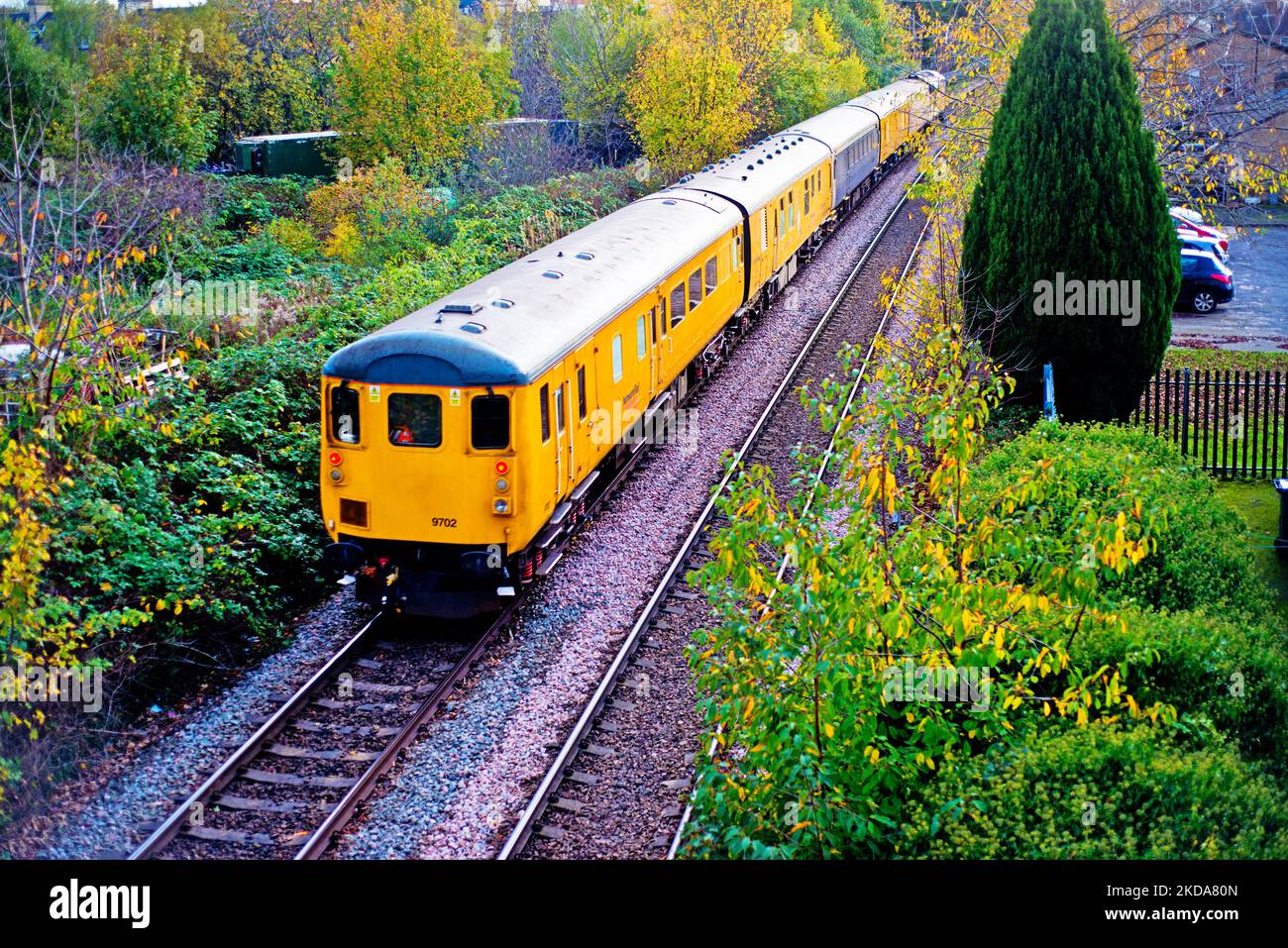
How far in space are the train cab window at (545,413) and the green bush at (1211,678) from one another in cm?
577

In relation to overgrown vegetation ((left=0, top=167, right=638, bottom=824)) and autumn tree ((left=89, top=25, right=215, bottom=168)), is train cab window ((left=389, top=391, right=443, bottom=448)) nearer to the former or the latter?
overgrown vegetation ((left=0, top=167, right=638, bottom=824))

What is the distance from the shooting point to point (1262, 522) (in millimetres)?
14328

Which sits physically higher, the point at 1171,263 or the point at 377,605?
the point at 1171,263

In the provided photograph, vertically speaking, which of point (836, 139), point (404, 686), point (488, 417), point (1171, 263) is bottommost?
point (404, 686)

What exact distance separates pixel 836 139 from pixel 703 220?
13.5m

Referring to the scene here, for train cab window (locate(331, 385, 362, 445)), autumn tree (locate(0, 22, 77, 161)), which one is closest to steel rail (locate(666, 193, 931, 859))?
train cab window (locate(331, 385, 362, 445))

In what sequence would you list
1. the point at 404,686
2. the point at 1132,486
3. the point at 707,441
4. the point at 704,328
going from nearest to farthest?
the point at 1132,486
the point at 404,686
the point at 707,441
the point at 704,328

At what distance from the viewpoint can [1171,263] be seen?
14742mm

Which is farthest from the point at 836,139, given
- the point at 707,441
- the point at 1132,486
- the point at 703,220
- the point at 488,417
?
the point at 1132,486

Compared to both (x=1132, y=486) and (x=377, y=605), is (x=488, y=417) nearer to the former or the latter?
(x=377, y=605)

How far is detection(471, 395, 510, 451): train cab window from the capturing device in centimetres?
1130

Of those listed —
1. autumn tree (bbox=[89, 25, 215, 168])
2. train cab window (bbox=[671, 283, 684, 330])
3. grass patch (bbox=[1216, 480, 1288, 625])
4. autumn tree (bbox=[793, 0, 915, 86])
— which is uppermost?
autumn tree (bbox=[793, 0, 915, 86])

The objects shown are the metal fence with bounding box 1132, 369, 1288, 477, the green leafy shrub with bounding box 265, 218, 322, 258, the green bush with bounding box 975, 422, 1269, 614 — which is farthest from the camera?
the green leafy shrub with bounding box 265, 218, 322, 258

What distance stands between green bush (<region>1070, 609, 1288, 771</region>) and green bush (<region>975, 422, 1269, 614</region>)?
96 cm
